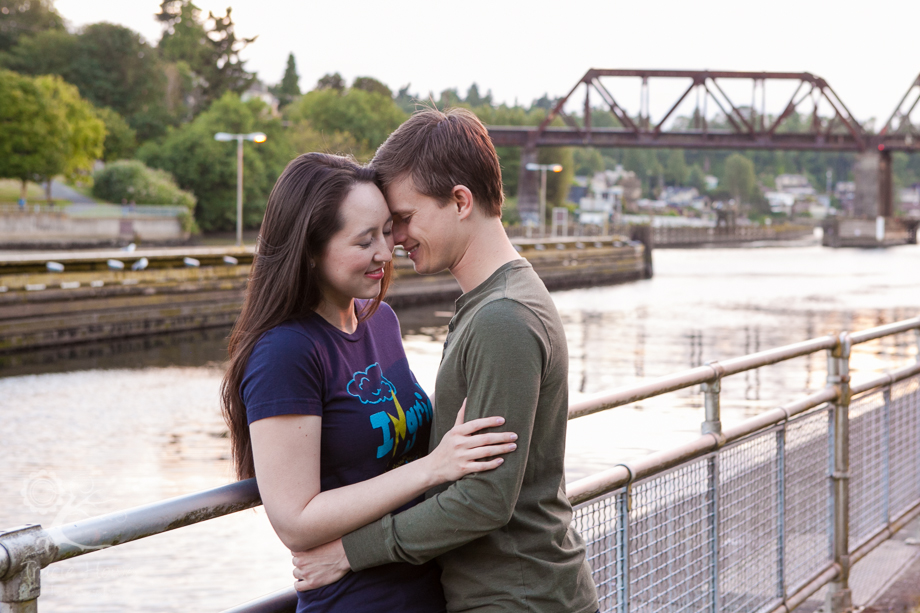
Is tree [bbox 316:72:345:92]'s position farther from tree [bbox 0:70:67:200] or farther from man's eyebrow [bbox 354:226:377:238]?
man's eyebrow [bbox 354:226:377:238]

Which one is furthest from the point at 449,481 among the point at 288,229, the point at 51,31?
the point at 51,31

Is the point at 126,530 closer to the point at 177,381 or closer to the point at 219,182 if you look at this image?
the point at 177,381

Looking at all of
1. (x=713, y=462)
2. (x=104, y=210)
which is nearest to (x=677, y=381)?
(x=713, y=462)

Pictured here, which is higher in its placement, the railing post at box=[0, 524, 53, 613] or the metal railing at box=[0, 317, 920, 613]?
the railing post at box=[0, 524, 53, 613]

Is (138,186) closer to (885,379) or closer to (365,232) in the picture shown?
(885,379)

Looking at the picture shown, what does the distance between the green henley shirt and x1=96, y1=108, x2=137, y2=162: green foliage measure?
86.6 meters

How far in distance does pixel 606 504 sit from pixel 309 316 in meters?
1.20

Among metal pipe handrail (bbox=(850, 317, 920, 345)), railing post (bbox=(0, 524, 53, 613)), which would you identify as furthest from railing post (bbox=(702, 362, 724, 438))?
railing post (bbox=(0, 524, 53, 613))

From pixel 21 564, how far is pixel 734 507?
254 centimetres

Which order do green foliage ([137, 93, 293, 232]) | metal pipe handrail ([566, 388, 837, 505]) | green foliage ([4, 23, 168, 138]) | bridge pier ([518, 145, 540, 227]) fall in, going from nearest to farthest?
metal pipe handrail ([566, 388, 837, 505]) → green foliage ([137, 93, 293, 232]) → bridge pier ([518, 145, 540, 227]) → green foliage ([4, 23, 168, 138])

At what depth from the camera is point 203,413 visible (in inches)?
752

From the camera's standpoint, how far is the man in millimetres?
1677

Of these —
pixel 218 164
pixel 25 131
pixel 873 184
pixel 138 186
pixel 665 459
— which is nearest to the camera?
pixel 665 459

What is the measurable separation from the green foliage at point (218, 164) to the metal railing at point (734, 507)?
68036 millimetres
